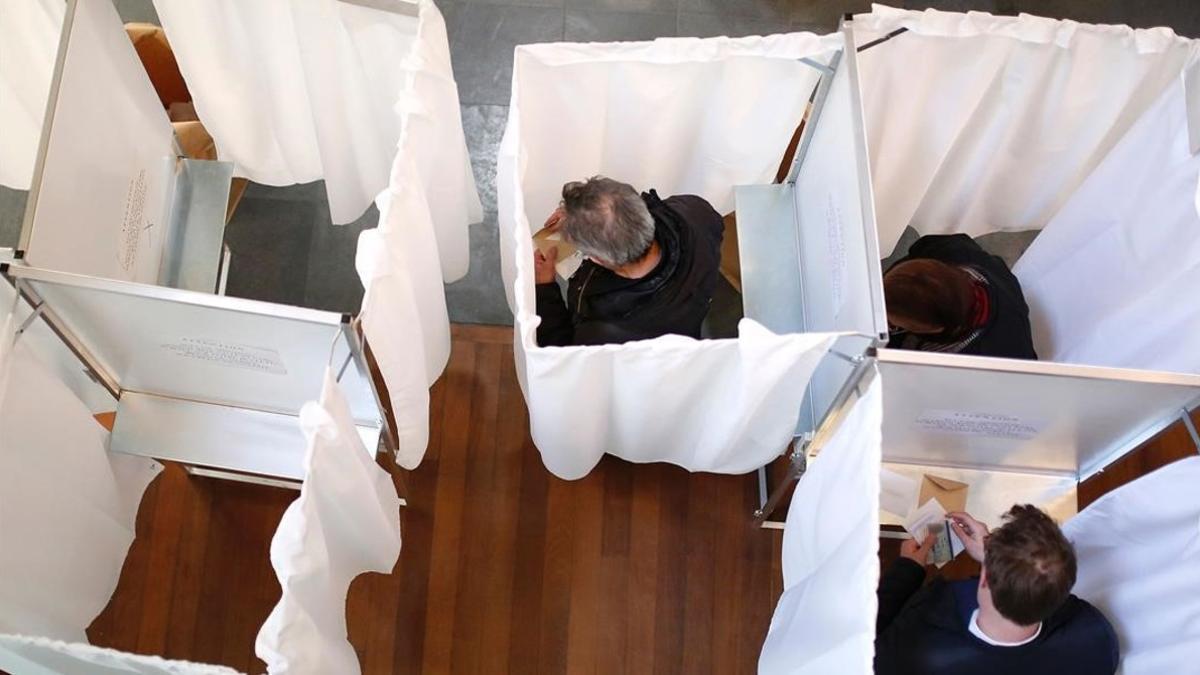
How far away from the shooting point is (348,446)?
60.7 inches

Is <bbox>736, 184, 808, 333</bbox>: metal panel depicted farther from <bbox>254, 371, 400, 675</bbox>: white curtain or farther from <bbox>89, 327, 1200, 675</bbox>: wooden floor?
<bbox>254, 371, 400, 675</bbox>: white curtain

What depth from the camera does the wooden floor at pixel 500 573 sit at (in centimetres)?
234

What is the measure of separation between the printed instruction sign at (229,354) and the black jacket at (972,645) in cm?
129

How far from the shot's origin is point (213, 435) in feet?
6.72

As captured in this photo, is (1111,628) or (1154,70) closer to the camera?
(1111,628)

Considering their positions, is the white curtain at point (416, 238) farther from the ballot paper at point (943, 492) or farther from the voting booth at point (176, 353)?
the ballot paper at point (943, 492)

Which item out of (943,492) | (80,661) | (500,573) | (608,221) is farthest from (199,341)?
(943,492)

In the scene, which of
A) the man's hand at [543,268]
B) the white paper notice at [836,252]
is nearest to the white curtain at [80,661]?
the man's hand at [543,268]

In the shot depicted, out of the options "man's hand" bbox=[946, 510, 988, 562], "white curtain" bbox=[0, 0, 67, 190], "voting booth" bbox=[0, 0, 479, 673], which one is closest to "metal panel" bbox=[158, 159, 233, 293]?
"voting booth" bbox=[0, 0, 479, 673]

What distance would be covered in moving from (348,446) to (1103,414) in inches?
55.4

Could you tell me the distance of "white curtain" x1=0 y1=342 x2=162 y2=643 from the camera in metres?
1.65

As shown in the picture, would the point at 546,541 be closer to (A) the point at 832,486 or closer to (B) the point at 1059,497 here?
(A) the point at 832,486

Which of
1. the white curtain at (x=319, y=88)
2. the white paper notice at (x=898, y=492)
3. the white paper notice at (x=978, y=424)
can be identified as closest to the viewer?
the white paper notice at (x=978, y=424)

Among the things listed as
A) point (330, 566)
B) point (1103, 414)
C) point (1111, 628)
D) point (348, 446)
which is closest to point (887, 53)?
point (1103, 414)
